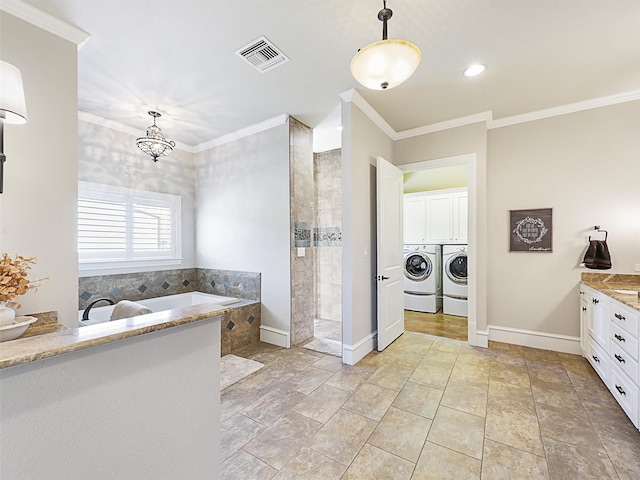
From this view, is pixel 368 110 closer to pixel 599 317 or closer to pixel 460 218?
pixel 460 218

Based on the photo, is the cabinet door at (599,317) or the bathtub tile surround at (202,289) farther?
the bathtub tile surround at (202,289)

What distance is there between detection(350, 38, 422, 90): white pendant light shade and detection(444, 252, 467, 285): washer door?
12.6ft

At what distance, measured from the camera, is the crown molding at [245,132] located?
3480mm

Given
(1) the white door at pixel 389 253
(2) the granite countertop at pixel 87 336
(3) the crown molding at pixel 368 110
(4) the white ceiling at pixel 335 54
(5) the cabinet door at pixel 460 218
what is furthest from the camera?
(5) the cabinet door at pixel 460 218

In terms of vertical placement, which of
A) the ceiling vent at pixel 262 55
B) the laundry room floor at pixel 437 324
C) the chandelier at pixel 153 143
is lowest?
the laundry room floor at pixel 437 324

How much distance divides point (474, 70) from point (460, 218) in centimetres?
280

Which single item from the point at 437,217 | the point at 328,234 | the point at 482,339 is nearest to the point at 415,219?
the point at 437,217

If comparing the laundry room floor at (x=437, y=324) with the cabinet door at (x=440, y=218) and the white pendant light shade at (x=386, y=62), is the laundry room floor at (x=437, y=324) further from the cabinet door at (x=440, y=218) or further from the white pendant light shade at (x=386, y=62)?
the white pendant light shade at (x=386, y=62)

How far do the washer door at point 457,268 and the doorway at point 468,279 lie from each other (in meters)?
0.17

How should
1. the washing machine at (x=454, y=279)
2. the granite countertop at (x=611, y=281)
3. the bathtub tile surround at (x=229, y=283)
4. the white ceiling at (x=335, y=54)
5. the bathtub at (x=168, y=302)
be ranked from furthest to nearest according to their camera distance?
1. the washing machine at (x=454, y=279)
2. the bathtub tile surround at (x=229, y=283)
3. the bathtub at (x=168, y=302)
4. the granite countertop at (x=611, y=281)
5. the white ceiling at (x=335, y=54)

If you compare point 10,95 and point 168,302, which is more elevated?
point 10,95

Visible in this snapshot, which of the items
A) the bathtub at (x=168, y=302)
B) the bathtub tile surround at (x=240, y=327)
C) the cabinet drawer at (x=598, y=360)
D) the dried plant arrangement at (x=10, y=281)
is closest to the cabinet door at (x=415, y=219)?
the cabinet drawer at (x=598, y=360)

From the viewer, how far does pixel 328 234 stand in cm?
461

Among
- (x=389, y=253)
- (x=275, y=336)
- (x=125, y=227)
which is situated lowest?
(x=275, y=336)
